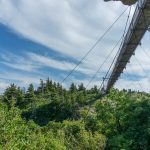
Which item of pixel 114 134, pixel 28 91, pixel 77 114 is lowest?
pixel 114 134

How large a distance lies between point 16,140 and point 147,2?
42.6 feet

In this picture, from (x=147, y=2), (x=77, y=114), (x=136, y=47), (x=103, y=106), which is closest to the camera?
(x=147, y=2)

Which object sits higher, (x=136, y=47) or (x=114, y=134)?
(x=136, y=47)

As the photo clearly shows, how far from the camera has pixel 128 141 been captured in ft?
160

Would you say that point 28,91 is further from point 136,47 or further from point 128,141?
point 136,47

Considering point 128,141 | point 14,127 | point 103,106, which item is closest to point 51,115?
point 103,106

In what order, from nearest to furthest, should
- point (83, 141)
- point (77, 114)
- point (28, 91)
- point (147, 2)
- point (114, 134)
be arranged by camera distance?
point (147, 2), point (83, 141), point (114, 134), point (77, 114), point (28, 91)

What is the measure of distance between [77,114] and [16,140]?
8230 centimetres

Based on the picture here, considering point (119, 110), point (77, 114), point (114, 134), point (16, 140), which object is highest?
point (77, 114)

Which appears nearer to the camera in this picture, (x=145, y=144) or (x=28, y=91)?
(x=145, y=144)

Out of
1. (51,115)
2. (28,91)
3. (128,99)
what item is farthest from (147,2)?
(28,91)

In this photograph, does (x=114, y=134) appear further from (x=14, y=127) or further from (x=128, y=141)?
(x=14, y=127)

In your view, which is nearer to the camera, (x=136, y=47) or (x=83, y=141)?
(x=136, y=47)

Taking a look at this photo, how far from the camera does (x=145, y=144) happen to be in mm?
48969
